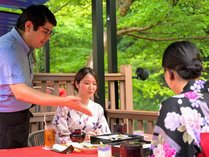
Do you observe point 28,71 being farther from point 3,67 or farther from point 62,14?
point 62,14

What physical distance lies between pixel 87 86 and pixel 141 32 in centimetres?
550

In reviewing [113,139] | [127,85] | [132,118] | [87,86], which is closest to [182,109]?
[113,139]

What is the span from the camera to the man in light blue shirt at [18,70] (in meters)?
2.23

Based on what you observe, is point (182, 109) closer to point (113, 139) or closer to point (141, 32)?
point (113, 139)

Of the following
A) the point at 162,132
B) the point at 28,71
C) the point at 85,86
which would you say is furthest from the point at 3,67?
the point at 162,132

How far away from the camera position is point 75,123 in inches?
115

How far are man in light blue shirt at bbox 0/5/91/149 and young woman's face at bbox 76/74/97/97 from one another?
0.65 meters

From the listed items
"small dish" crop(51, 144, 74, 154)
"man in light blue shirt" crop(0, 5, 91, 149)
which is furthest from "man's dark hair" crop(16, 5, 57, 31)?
"small dish" crop(51, 144, 74, 154)

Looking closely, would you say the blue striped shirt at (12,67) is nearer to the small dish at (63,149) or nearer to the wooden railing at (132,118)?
the small dish at (63,149)

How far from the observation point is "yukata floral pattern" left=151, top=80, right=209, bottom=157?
4.50ft

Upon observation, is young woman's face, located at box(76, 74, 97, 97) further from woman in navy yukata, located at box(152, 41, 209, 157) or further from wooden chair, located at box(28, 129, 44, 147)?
woman in navy yukata, located at box(152, 41, 209, 157)

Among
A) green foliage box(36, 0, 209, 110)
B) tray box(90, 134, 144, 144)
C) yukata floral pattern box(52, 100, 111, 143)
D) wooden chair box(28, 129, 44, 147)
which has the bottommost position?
wooden chair box(28, 129, 44, 147)

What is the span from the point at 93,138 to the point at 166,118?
1.02m

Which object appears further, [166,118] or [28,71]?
[28,71]
